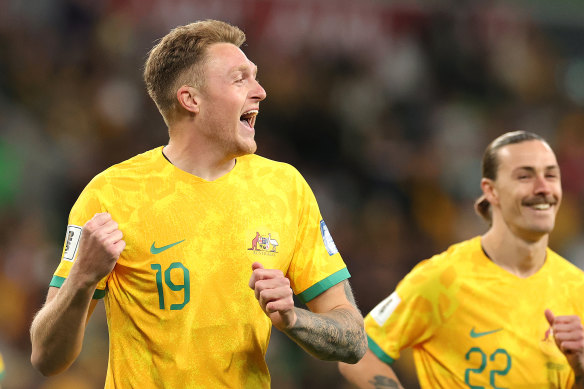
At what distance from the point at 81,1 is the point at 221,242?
7166 millimetres

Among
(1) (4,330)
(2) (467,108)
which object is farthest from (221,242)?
(2) (467,108)

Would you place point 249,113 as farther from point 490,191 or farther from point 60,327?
point 490,191

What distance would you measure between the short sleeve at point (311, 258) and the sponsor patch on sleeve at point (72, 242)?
872mm

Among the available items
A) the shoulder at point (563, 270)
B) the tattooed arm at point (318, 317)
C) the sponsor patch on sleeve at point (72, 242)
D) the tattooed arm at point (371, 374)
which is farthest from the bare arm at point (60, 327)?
the shoulder at point (563, 270)

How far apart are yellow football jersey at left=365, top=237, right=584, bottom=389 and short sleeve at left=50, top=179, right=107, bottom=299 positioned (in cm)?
201

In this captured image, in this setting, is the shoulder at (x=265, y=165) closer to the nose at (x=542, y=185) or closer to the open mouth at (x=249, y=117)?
the open mouth at (x=249, y=117)

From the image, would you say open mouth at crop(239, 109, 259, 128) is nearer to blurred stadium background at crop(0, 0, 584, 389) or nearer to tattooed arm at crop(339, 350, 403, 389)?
tattooed arm at crop(339, 350, 403, 389)

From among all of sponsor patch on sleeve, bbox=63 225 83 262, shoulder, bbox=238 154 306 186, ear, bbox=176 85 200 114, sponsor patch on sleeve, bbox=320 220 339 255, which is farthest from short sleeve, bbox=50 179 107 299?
sponsor patch on sleeve, bbox=320 220 339 255

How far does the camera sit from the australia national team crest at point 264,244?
3441 mm

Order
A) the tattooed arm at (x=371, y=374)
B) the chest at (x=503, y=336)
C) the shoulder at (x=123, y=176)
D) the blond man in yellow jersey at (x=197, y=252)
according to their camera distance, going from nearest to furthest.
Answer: the blond man in yellow jersey at (x=197, y=252) < the shoulder at (x=123, y=176) < the chest at (x=503, y=336) < the tattooed arm at (x=371, y=374)

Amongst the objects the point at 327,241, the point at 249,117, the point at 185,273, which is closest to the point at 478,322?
the point at 327,241

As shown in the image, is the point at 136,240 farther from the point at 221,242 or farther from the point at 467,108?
the point at 467,108

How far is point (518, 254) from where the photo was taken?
16.1ft

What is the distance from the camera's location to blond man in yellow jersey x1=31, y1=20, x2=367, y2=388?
10.5ft
